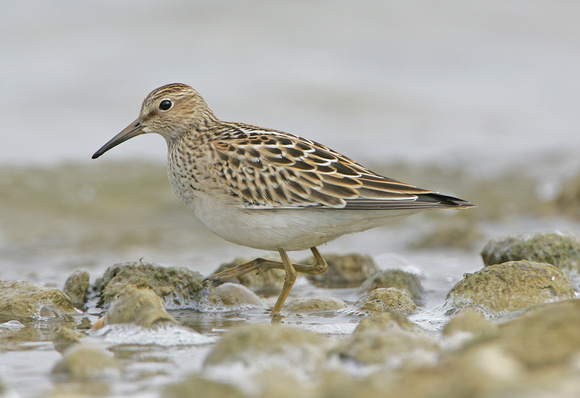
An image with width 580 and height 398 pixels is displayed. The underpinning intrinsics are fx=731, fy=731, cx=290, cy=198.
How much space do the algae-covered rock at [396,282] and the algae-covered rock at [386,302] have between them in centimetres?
48

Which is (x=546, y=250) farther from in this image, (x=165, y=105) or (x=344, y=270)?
(x=165, y=105)

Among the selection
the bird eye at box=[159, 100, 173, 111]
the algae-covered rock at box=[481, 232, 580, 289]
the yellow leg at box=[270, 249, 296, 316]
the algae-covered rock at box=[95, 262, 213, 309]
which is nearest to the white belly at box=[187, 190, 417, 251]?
the yellow leg at box=[270, 249, 296, 316]

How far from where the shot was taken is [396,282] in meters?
7.07

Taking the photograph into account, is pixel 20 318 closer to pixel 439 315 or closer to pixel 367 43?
pixel 439 315

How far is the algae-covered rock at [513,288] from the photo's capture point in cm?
582

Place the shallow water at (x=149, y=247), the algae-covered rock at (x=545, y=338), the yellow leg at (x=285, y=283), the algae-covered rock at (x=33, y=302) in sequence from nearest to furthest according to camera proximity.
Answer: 1. the algae-covered rock at (x=545, y=338)
2. the shallow water at (x=149, y=247)
3. the algae-covered rock at (x=33, y=302)
4. the yellow leg at (x=285, y=283)

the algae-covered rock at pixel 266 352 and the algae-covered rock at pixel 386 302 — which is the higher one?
the algae-covered rock at pixel 266 352

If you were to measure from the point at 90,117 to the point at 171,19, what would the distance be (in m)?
5.38

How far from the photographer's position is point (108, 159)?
49.2 feet

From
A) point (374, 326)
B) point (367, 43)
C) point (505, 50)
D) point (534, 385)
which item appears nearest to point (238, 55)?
point (367, 43)

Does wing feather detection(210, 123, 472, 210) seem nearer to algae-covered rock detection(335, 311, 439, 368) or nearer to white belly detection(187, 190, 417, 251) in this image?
white belly detection(187, 190, 417, 251)

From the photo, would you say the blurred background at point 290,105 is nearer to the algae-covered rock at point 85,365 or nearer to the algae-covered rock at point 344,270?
the algae-covered rock at point 344,270

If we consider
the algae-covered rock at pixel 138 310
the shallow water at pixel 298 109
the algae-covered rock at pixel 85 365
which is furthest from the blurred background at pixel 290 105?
the algae-covered rock at pixel 85 365

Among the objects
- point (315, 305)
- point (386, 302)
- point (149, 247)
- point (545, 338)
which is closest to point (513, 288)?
point (386, 302)
